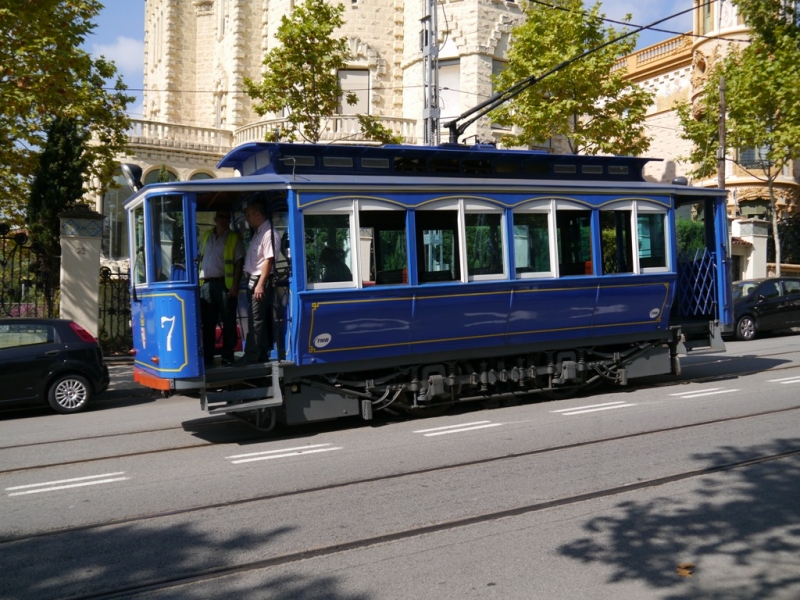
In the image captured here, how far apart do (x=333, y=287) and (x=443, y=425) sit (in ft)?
7.19

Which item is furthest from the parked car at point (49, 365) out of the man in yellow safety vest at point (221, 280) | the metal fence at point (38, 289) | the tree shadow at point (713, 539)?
the tree shadow at point (713, 539)

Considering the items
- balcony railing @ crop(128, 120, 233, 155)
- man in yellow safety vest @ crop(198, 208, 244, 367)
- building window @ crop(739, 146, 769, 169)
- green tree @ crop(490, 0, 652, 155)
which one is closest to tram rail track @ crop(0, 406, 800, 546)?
man in yellow safety vest @ crop(198, 208, 244, 367)

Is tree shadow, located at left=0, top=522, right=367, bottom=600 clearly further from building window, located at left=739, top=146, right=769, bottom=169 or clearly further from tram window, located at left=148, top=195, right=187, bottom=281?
building window, located at left=739, top=146, right=769, bottom=169

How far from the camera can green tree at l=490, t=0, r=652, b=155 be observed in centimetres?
2534

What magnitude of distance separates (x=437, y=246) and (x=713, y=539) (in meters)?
5.55

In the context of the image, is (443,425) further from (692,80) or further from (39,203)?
(692,80)

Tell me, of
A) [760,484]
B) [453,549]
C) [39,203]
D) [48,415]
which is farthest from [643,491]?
[39,203]

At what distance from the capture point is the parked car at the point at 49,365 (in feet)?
41.2

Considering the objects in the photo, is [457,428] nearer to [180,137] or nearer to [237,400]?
[237,400]

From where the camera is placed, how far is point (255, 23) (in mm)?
34469

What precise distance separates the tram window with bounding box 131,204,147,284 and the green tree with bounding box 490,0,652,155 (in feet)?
56.6

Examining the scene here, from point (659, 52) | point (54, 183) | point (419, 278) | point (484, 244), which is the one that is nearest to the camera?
point (419, 278)

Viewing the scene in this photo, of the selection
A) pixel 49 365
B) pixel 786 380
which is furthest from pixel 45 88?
pixel 786 380

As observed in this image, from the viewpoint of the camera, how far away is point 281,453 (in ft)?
29.8
